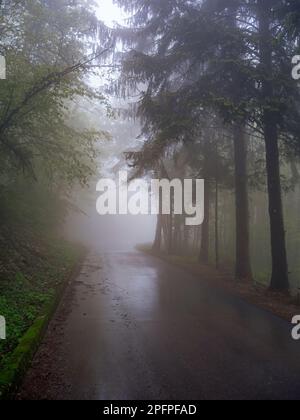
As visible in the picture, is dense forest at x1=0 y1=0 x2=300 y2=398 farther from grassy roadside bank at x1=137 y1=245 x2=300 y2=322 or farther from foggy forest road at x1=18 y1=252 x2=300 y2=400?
foggy forest road at x1=18 y1=252 x2=300 y2=400

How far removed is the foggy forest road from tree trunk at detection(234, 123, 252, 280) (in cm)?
348

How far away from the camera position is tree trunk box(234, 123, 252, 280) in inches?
563

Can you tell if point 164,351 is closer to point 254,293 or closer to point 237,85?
point 254,293

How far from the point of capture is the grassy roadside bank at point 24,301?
5.36m

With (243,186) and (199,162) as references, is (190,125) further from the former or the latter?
(199,162)

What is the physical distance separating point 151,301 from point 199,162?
9.30 meters

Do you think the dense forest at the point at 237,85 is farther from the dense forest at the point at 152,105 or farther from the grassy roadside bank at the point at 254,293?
the grassy roadside bank at the point at 254,293

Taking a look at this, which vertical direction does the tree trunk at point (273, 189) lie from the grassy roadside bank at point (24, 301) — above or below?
above

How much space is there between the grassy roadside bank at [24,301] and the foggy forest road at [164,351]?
27 centimetres

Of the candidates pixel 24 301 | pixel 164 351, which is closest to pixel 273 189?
pixel 164 351

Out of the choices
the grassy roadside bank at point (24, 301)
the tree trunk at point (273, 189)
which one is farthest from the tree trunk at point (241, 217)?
the grassy roadside bank at point (24, 301)

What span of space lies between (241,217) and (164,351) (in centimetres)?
930

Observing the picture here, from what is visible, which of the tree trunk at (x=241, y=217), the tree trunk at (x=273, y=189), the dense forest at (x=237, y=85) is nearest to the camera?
the dense forest at (x=237, y=85)

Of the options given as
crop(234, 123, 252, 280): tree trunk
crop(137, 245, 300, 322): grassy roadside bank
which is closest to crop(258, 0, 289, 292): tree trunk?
crop(137, 245, 300, 322): grassy roadside bank
